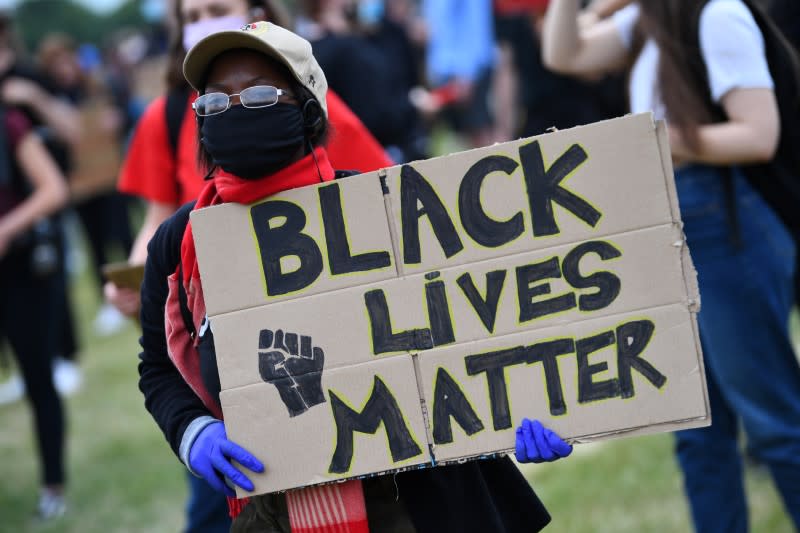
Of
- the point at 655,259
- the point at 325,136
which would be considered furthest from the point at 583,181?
the point at 325,136

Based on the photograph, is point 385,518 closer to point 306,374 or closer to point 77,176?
point 306,374

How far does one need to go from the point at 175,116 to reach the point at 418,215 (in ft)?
4.76

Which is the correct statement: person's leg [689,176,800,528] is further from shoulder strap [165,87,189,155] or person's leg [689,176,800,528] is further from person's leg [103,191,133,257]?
person's leg [103,191,133,257]

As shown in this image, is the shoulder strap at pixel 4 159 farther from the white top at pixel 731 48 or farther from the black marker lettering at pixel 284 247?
the white top at pixel 731 48

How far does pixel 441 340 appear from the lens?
2199 millimetres

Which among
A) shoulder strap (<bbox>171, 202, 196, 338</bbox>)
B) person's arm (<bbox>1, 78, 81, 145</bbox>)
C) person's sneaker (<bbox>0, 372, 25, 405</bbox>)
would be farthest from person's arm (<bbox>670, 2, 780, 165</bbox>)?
person's sneaker (<bbox>0, 372, 25, 405</bbox>)

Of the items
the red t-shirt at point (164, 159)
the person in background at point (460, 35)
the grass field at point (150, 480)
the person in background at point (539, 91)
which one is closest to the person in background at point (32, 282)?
the grass field at point (150, 480)

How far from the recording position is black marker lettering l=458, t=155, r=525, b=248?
2.20 metres

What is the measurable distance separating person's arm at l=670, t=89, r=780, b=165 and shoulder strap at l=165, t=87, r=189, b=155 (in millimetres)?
1492

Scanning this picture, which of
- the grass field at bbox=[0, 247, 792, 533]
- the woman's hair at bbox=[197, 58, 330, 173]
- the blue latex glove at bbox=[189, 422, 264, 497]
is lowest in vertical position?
the grass field at bbox=[0, 247, 792, 533]

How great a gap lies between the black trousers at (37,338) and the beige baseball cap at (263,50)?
327cm

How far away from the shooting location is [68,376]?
7.89 metres

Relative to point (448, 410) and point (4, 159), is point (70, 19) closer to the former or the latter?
point (4, 159)

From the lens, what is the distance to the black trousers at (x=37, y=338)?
204 inches
